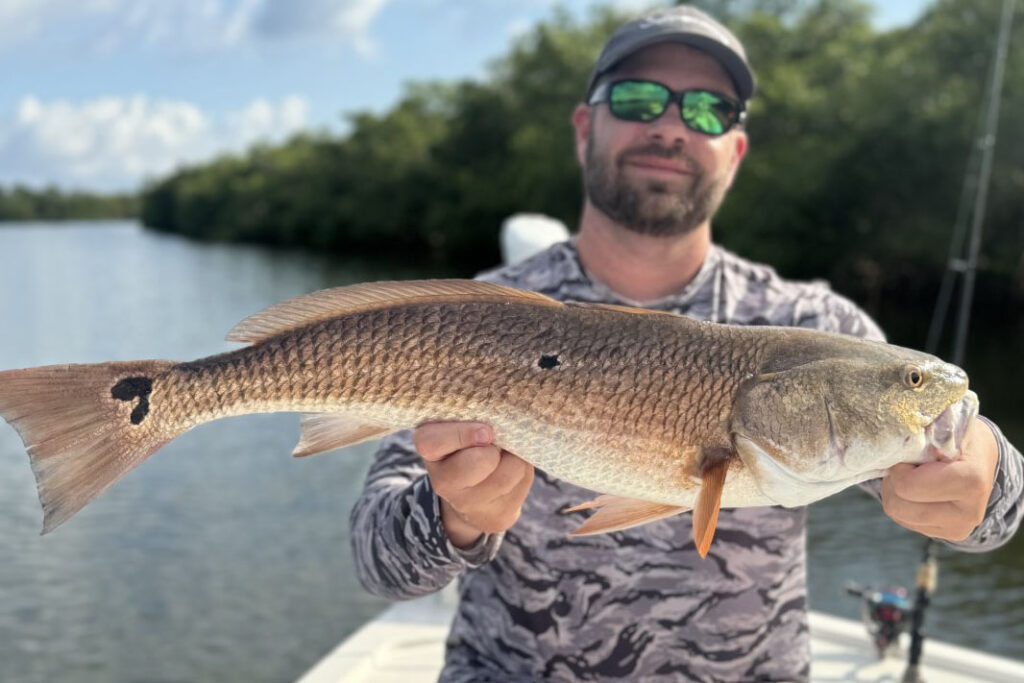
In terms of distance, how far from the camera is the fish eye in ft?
6.53

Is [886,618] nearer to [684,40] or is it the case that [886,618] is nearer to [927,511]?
[927,511]

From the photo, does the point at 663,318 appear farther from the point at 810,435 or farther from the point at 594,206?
the point at 594,206

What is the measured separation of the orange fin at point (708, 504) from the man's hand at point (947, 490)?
1.26ft

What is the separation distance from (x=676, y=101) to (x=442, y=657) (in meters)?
2.58

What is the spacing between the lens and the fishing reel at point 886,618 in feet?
13.3

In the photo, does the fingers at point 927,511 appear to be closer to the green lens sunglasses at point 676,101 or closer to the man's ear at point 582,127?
the green lens sunglasses at point 676,101

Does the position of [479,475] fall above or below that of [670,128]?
below

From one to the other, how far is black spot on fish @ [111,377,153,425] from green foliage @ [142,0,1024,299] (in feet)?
75.7

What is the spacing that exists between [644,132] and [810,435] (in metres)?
1.32

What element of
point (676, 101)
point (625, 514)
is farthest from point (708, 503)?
point (676, 101)

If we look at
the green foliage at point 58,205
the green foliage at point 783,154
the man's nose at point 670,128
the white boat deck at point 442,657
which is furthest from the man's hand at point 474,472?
the green foliage at point 58,205

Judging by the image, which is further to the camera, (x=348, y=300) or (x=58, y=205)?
(x=58, y=205)

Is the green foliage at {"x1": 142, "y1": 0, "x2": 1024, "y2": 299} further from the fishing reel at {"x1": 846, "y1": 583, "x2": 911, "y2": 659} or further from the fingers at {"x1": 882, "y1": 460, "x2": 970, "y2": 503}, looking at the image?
the fingers at {"x1": 882, "y1": 460, "x2": 970, "y2": 503}

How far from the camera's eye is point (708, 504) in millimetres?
1962
